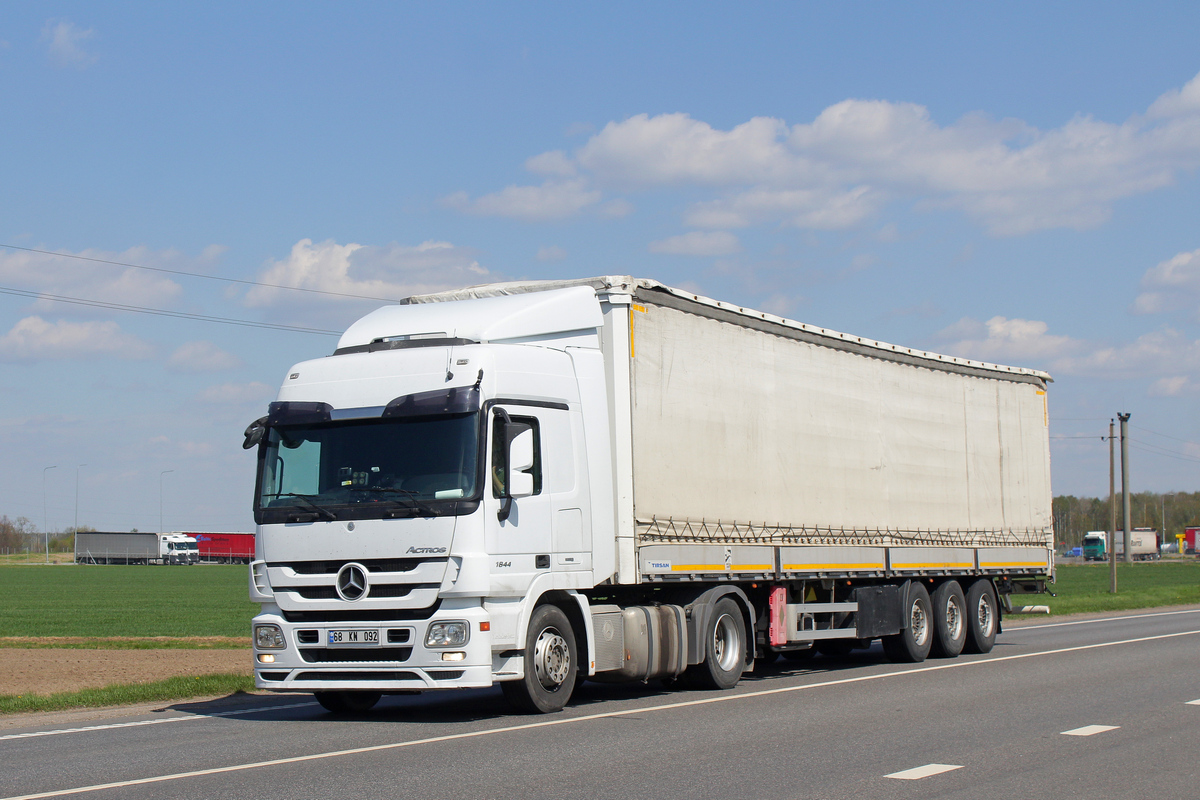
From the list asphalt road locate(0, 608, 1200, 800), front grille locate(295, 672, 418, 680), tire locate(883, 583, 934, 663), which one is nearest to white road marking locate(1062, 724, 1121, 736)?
asphalt road locate(0, 608, 1200, 800)

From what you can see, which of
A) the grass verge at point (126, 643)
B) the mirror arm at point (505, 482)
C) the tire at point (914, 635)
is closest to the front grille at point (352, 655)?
the mirror arm at point (505, 482)

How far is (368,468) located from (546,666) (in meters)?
2.38

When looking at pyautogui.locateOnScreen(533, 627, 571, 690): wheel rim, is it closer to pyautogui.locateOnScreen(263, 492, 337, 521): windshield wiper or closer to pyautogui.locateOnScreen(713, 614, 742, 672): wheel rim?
pyautogui.locateOnScreen(263, 492, 337, 521): windshield wiper

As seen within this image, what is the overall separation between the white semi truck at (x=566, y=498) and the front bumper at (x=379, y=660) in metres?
0.02

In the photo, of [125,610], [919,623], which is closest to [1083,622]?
[919,623]

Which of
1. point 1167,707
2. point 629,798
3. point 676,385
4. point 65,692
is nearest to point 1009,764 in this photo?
point 629,798

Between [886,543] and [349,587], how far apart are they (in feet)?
28.7

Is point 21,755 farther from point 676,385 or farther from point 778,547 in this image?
point 778,547

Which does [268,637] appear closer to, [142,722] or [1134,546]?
[142,722]

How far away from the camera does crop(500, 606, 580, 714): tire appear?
11117mm

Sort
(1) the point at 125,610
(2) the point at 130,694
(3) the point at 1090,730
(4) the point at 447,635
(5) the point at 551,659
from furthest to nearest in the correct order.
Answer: (1) the point at 125,610, (2) the point at 130,694, (5) the point at 551,659, (4) the point at 447,635, (3) the point at 1090,730

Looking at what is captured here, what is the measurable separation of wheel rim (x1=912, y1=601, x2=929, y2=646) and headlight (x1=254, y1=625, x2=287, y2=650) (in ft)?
32.6

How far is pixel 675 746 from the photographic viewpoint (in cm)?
930

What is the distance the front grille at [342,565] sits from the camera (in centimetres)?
1070
